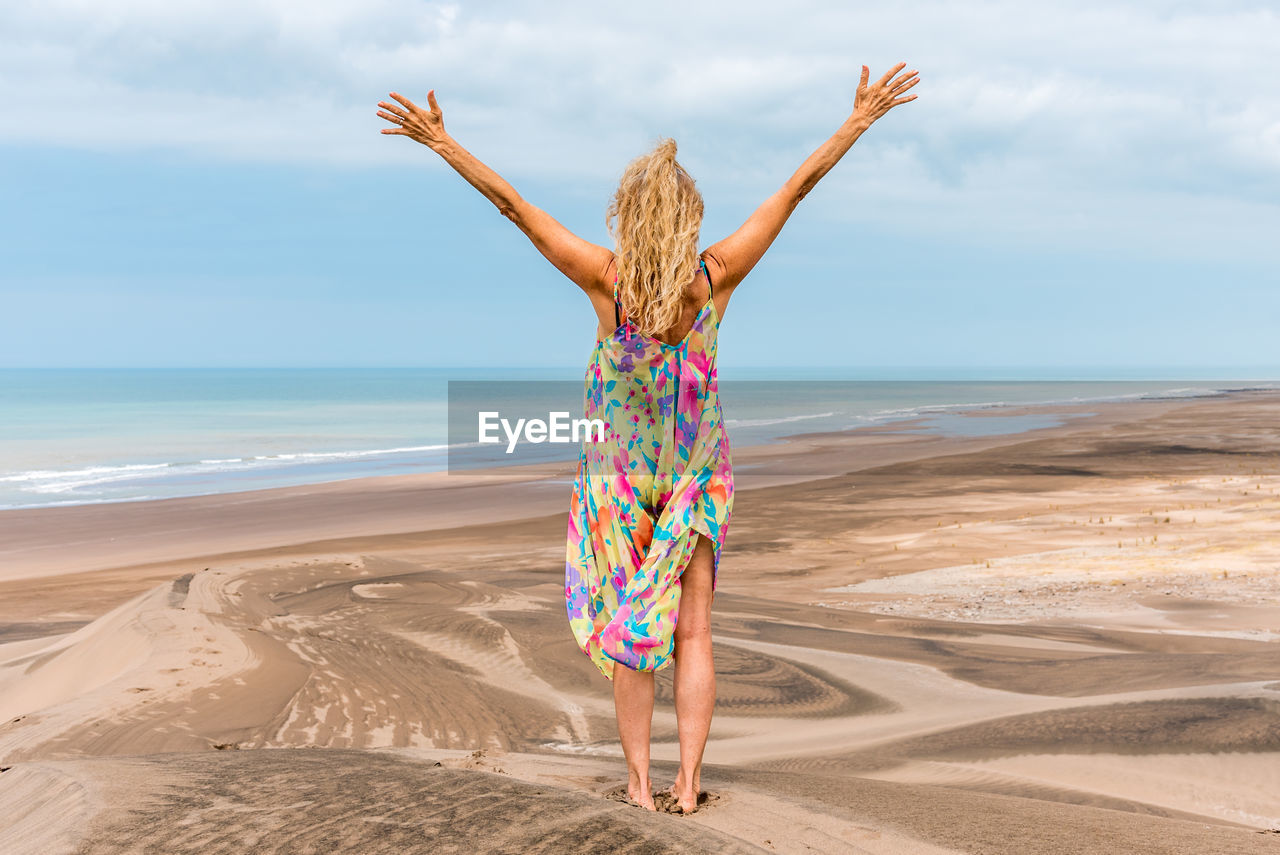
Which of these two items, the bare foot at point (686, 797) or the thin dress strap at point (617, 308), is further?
the thin dress strap at point (617, 308)

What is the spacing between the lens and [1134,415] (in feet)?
142

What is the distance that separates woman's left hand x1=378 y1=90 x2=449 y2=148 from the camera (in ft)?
9.27

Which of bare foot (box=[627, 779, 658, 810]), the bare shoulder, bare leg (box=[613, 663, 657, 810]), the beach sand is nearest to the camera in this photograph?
the beach sand

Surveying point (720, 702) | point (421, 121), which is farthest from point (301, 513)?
point (421, 121)

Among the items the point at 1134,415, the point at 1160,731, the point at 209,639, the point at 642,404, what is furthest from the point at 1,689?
the point at 1134,415

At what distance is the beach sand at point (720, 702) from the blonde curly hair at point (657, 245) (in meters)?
1.28

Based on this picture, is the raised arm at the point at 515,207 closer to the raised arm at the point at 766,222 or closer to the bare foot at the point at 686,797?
the raised arm at the point at 766,222

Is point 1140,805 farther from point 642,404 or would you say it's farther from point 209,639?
point 209,639

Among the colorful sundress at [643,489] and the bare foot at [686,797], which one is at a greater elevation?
the colorful sundress at [643,489]

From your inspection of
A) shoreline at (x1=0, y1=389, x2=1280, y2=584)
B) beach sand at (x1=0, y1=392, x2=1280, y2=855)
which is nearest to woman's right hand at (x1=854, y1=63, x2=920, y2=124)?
beach sand at (x1=0, y1=392, x2=1280, y2=855)

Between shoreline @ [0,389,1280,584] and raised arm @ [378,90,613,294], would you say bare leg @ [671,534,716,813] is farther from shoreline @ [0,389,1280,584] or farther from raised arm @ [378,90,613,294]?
shoreline @ [0,389,1280,584]

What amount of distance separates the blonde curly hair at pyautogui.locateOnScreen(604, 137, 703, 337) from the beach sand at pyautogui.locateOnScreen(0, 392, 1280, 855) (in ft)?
4.19

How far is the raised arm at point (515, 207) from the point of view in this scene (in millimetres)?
2758

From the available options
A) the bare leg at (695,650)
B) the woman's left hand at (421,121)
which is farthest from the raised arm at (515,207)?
the bare leg at (695,650)
